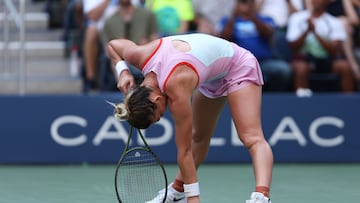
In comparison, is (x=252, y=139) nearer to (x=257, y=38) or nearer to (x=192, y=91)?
(x=192, y=91)

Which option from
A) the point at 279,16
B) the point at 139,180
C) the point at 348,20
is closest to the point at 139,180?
the point at 139,180

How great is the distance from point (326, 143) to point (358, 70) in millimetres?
1693

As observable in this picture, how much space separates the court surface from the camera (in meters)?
7.29

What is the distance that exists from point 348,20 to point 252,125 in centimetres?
586

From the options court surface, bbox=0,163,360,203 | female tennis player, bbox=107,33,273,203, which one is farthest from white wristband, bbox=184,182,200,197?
court surface, bbox=0,163,360,203

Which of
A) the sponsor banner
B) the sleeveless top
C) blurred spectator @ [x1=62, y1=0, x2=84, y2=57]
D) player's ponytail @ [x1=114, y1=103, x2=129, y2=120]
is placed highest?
the sleeveless top

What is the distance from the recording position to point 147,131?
9.66 metres

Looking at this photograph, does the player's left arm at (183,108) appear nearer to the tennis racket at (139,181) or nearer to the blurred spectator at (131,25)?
the tennis racket at (139,181)

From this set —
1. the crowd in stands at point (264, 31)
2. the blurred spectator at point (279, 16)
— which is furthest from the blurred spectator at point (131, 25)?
the blurred spectator at point (279, 16)

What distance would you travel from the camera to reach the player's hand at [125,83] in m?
5.95

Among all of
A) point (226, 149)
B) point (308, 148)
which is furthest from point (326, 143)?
point (226, 149)

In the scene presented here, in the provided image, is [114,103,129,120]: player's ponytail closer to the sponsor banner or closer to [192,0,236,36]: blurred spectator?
the sponsor banner

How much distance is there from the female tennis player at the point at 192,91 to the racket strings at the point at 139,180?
0.96 feet

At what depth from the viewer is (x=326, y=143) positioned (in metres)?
9.91
